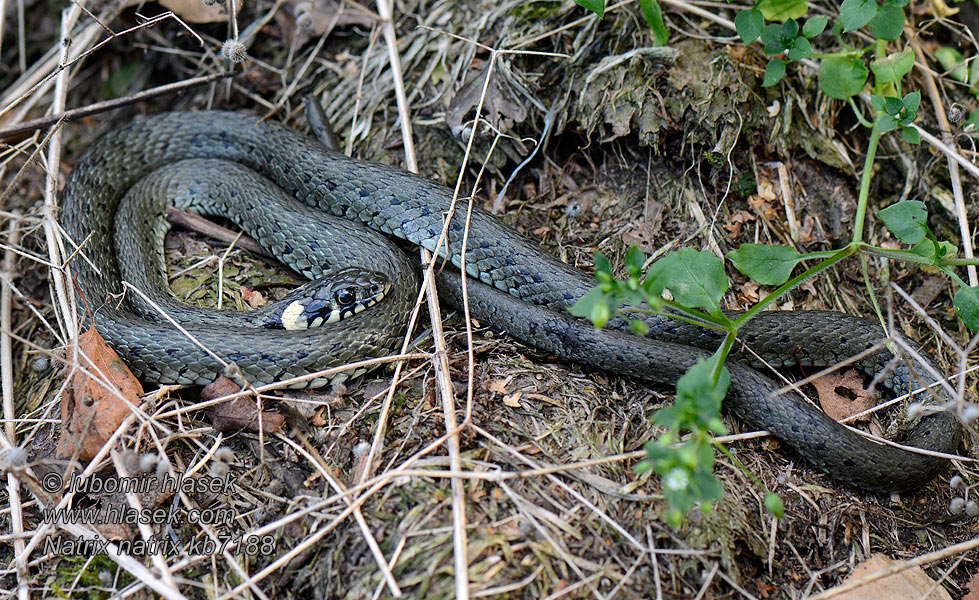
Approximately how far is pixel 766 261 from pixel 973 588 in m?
1.83

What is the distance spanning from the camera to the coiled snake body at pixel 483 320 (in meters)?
3.65

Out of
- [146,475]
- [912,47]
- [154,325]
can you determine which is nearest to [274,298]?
[154,325]

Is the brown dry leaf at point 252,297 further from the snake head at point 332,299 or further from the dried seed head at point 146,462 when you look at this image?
the dried seed head at point 146,462

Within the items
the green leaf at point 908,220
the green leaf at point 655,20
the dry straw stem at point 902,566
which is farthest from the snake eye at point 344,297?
the green leaf at point 908,220

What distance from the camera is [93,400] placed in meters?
3.60

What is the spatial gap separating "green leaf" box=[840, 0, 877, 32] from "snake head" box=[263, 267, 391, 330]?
294 cm

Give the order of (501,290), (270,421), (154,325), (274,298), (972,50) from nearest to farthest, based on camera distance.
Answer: (270,421), (154,325), (501,290), (274,298), (972,50)

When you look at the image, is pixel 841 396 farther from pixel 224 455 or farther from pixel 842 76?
pixel 224 455

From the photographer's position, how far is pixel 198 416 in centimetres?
384

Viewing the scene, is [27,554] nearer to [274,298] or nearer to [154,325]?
[154,325]

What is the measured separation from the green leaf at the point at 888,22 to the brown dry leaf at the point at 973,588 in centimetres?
284

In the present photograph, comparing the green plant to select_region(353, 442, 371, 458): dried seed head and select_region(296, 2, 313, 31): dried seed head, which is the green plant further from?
select_region(296, 2, 313, 31): dried seed head

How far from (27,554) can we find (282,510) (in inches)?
47.0

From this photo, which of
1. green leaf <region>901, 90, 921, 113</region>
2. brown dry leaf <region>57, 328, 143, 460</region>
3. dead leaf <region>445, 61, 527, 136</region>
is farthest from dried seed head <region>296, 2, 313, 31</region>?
green leaf <region>901, 90, 921, 113</region>
